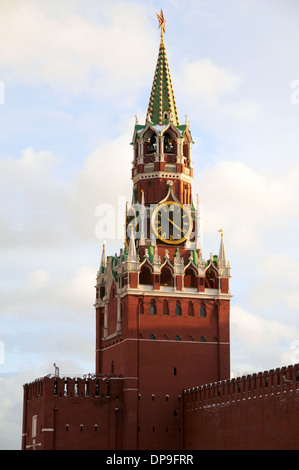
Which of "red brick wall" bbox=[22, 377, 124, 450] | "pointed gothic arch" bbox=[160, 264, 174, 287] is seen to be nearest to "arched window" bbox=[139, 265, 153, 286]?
"pointed gothic arch" bbox=[160, 264, 174, 287]

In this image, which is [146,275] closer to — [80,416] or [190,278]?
[190,278]

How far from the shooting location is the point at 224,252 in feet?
324

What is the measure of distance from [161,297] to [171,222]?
324 inches

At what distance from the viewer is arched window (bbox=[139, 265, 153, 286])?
96.1 meters

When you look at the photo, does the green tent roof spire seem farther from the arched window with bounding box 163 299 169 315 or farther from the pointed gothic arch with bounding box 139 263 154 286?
the arched window with bounding box 163 299 169 315

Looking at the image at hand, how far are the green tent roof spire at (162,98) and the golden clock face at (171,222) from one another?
8.87 metres

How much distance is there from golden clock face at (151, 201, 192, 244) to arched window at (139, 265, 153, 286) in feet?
12.2

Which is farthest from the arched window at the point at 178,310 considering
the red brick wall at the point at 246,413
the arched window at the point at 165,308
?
the red brick wall at the point at 246,413

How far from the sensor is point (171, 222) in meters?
99.4

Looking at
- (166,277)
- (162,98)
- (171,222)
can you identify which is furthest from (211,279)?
(162,98)

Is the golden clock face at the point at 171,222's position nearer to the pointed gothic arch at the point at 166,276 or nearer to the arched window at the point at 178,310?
the pointed gothic arch at the point at 166,276

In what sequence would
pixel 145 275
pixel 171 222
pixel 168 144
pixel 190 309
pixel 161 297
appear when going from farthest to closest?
1. pixel 168 144
2. pixel 171 222
3. pixel 145 275
4. pixel 190 309
5. pixel 161 297
